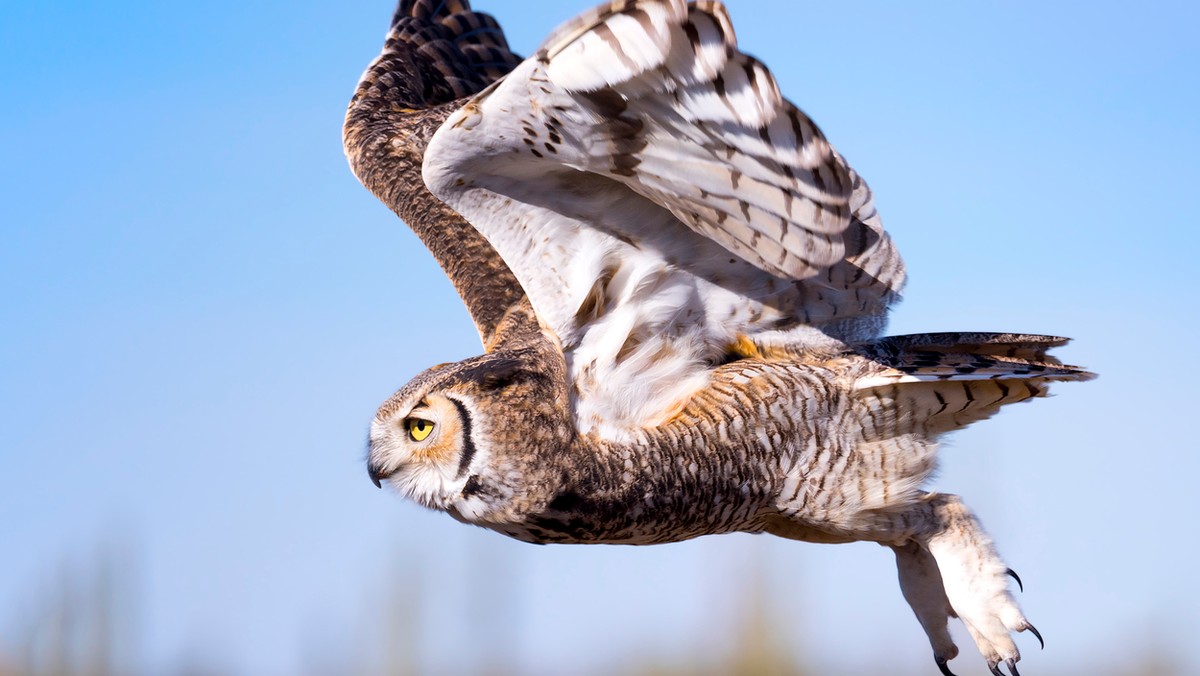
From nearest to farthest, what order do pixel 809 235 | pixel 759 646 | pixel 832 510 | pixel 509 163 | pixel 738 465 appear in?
pixel 809 235, pixel 509 163, pixel 738 465, pixel 832 510, pixel 759 646

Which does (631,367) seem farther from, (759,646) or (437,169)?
(759,646)

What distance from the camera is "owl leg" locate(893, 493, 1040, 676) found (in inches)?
144

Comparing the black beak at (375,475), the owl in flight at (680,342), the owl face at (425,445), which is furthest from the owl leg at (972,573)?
the black beak at (375,475)

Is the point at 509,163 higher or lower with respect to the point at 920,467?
higher

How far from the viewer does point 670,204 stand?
298 centimetres

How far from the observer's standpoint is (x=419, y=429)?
3.03m

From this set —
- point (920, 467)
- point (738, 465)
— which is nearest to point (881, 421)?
point (920, 467)

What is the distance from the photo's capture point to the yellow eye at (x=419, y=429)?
302 centimetres

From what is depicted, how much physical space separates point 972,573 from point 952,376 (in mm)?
685

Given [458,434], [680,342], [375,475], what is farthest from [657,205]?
[375,475]

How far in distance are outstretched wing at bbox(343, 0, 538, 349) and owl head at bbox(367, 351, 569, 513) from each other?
47 cm

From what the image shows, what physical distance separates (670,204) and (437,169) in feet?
2.02

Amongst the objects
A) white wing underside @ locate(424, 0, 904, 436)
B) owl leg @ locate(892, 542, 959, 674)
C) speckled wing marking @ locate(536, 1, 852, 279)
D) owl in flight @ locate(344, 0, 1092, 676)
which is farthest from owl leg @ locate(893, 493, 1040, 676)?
speckled wing marking @ locate(536, 1, 852, 279)

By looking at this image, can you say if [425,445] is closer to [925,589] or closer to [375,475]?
[375,475]
